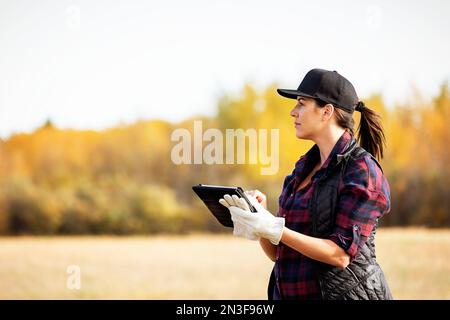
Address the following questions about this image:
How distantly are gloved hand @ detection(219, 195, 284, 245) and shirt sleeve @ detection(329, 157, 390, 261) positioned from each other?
0.24 meters

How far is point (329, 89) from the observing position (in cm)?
313

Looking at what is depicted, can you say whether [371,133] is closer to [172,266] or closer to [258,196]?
[258,196]

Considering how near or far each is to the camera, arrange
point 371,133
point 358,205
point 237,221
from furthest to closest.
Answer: point 371,133 → point 237,221 → point 358,205

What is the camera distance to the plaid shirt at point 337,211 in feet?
9.71

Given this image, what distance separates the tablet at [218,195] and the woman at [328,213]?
35 millimetres

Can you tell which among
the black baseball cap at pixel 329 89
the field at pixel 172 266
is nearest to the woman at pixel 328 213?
the black baseball cap at pixel 329 89

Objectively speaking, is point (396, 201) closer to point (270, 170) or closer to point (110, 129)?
point (270, 170)

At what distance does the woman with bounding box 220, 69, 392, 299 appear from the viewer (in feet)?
9.70

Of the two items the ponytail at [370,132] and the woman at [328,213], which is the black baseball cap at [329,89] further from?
the ponytail at [370,132]

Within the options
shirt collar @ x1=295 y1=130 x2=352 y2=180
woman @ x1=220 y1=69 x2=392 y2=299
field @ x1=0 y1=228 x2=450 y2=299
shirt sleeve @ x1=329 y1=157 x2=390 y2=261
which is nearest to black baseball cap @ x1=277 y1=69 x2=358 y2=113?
woman @ x1=220 y1=69 x2=392 y2=299

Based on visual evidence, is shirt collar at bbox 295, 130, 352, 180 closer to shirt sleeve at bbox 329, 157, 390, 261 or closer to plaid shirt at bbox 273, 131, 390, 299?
plaid shirt at bbox 273, 131, 390, 299

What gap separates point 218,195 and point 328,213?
0.49m

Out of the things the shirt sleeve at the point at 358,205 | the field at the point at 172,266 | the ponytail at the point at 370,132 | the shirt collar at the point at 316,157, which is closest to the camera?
the shirt sleeve at the point at 358,205

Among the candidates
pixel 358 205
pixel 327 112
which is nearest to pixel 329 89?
pixel 327 112
